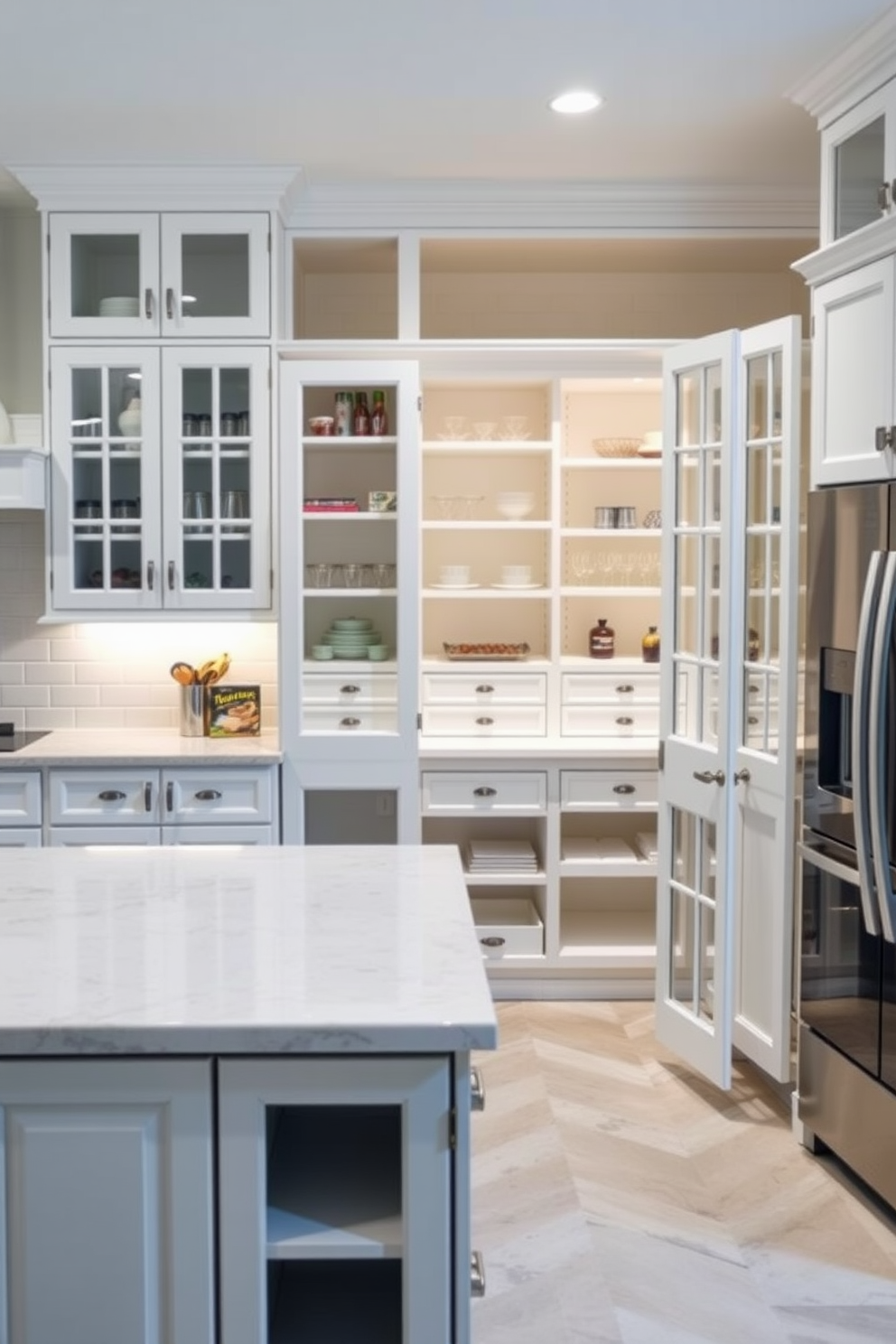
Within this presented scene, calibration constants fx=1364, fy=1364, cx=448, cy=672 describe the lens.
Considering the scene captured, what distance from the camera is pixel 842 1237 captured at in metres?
3.06

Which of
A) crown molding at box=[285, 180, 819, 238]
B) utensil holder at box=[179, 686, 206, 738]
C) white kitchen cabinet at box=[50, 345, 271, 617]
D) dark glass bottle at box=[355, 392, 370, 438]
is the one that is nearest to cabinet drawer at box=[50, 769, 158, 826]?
utensil holder at box=[179, 686, 206, 738]

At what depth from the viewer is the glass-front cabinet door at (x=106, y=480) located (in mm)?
4441

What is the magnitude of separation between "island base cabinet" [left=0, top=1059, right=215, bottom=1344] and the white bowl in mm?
3243

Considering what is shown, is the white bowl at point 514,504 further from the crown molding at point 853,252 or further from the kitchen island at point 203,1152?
the kitchen island at point 203,1152

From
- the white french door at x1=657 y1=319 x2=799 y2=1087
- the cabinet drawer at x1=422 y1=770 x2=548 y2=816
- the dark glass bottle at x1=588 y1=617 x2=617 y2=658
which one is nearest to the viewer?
the white french door at x1=657 y1=319 x2=799 y2=1087

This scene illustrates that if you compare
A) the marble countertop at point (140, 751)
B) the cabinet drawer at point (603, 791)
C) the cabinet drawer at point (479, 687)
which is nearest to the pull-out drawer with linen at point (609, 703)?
the cabinet drawer at point (479, 687)

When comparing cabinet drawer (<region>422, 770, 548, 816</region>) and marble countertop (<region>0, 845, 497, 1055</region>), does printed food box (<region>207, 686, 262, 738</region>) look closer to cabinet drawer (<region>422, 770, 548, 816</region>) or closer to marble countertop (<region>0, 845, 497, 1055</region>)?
cabinet drawer (<region>422, 770, 548, 816</region>)

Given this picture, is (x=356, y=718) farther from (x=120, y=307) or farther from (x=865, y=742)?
(x=865, y=742)

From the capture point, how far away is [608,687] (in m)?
4.83

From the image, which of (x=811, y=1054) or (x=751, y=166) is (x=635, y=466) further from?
(x=811, y=1054)

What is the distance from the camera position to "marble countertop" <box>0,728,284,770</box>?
4270 mm

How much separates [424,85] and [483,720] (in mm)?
2148

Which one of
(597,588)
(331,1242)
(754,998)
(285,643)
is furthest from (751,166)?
(331,1242)

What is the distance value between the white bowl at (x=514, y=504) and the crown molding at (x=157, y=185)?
1.21m
